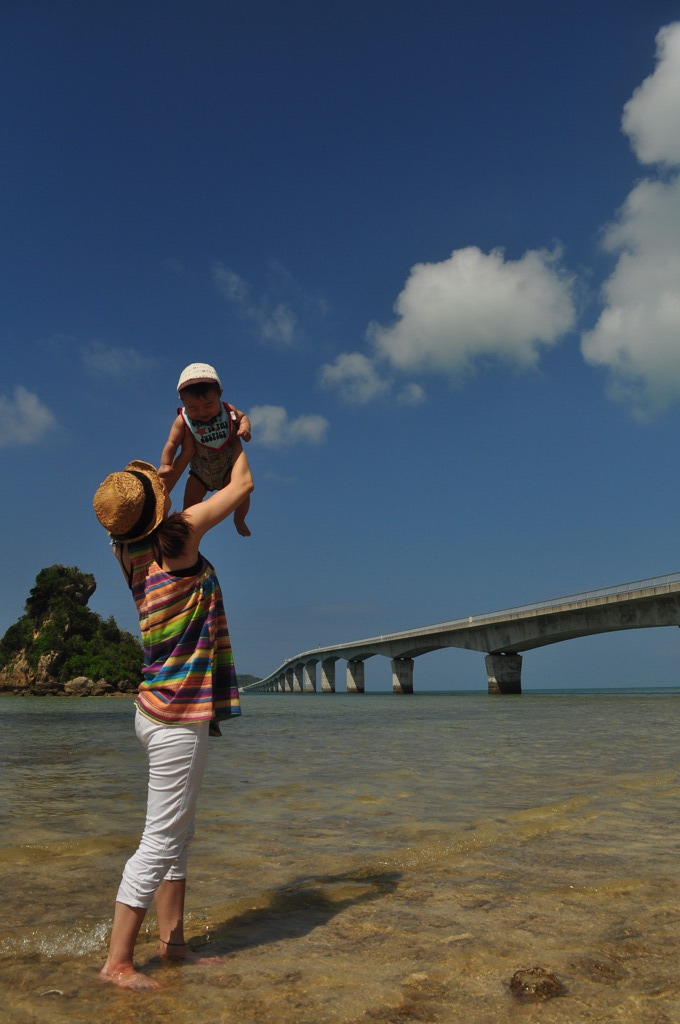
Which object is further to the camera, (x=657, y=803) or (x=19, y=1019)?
(x=657, y=803)

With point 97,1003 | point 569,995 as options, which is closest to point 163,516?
point 97,1003

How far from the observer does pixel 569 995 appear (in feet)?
7.12

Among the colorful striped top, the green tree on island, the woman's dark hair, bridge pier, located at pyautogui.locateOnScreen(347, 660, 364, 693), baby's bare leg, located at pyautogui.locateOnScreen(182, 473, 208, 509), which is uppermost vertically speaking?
the green tree on island

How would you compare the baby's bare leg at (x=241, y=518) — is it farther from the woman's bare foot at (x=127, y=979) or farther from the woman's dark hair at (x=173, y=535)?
the woman's bare foot at (x=127, y=979)

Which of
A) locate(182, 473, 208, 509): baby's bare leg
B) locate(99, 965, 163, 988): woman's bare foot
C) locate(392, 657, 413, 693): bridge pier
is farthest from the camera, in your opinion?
locate(392, 657, 413, 693): bridge pier

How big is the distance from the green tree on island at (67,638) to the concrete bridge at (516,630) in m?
28.9

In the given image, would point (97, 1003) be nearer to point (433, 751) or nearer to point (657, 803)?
point (657, 803)

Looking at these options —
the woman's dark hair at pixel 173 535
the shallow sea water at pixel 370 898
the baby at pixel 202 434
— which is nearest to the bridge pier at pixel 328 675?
the shallow sea water at pixel 370 898

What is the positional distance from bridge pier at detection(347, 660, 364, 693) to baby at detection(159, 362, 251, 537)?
96322mm

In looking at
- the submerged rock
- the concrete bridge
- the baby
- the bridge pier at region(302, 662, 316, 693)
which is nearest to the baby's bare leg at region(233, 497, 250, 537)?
the baby

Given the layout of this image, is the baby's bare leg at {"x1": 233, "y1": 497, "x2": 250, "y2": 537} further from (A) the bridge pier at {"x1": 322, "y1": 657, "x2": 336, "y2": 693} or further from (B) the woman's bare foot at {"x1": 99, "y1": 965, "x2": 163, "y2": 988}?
(A) the bridge pier at {"x1": 322, "y1": 657, "x2": 336, "y2": 693}

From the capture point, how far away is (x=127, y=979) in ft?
7.77

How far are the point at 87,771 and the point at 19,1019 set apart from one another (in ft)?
21.9

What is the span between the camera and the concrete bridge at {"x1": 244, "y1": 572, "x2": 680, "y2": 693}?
3906 centimetres
